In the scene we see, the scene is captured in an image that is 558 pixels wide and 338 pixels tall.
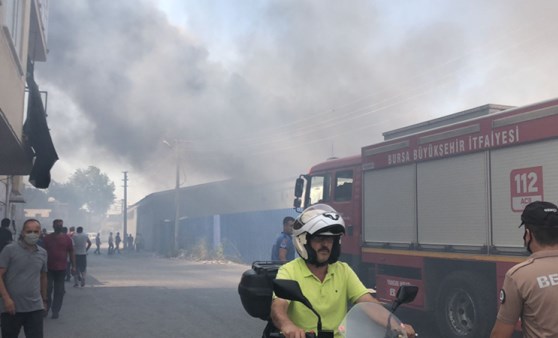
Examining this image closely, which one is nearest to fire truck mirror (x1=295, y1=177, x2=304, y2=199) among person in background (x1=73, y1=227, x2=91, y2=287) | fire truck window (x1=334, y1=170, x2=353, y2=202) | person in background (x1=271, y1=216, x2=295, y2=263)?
fire truck window (x1=334, y1=170, x2=353, y2=202)

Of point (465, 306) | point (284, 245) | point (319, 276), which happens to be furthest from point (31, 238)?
point (465, 306)

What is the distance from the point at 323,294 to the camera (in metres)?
2.63

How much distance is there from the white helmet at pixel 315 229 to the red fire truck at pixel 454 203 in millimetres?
4027

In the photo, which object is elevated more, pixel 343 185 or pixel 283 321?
pixel 343 185

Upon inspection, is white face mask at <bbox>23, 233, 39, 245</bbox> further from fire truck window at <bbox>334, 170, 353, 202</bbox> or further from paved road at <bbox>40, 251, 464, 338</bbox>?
fire truck window at <bbox>334, 170, 353, 202</bbox>

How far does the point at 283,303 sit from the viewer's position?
8.43 feet

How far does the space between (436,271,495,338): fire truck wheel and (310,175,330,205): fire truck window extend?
3.06 meters

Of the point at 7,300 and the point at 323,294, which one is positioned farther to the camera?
the point at 7,300

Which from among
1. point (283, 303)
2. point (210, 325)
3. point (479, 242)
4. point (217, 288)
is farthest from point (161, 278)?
point (283, 303)

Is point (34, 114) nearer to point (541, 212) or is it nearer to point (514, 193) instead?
point (514, 193)

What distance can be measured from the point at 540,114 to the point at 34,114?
263 inches

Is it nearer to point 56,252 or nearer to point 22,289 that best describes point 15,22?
point 56,252

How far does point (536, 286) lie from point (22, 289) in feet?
13.2

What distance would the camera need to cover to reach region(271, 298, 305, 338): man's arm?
89.6 inches
